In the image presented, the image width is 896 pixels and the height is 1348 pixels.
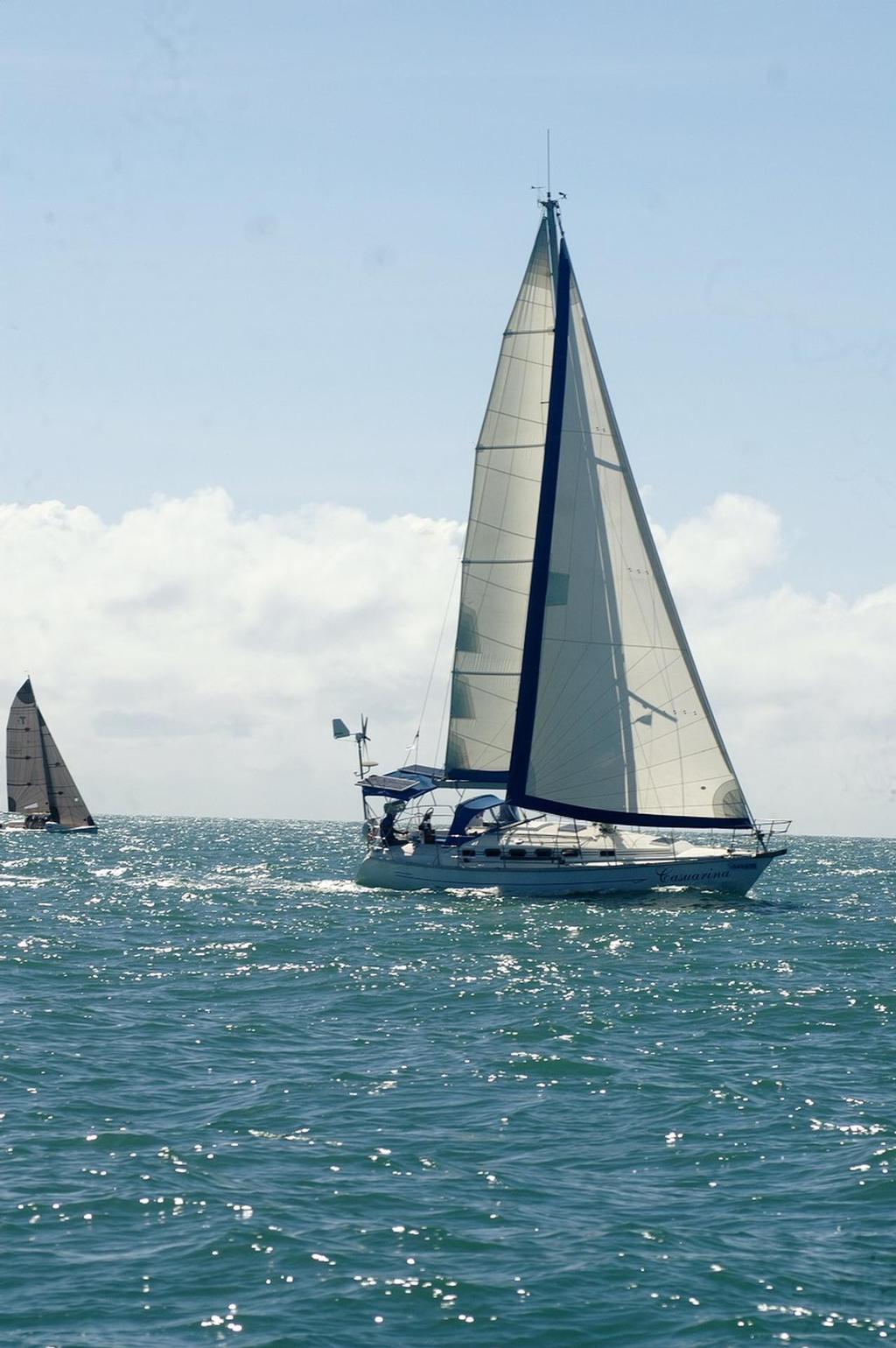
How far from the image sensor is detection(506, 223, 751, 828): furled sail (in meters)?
50.8

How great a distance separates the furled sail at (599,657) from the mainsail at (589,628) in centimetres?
4

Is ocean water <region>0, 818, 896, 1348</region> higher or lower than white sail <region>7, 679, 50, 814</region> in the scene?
lower

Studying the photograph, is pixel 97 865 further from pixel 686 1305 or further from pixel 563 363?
pixel 686 1305

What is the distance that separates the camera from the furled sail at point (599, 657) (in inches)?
1998

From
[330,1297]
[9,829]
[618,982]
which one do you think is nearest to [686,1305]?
[330,1297]

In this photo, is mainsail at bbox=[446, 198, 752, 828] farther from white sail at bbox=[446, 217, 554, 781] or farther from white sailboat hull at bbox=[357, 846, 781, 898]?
white sailboat hull at bbox=[357, 846, 781, 898]

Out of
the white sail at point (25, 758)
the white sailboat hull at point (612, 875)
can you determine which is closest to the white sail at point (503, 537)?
the white sailboat hull at point (612, 875)

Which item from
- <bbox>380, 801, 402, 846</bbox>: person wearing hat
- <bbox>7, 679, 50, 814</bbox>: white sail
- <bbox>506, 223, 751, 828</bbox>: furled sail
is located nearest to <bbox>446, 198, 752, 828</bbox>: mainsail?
<bbox>506, 223, 751, 828</bbox>: furled sail

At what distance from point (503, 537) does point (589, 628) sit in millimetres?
6229

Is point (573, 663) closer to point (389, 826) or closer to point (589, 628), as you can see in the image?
point (589, 628)

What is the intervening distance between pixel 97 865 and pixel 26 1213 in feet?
214

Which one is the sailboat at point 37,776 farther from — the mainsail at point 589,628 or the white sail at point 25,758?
the mainsail at point 589,628

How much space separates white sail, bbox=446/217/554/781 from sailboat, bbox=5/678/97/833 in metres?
57.1

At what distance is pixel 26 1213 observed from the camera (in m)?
16.8
